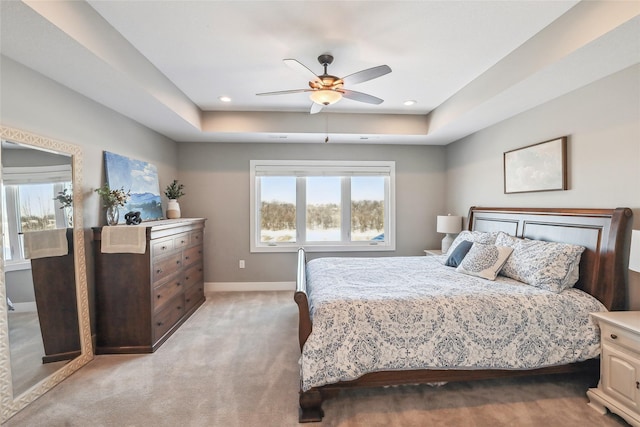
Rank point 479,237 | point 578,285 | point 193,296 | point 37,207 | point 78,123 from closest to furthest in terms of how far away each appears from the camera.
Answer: point 37,207
point 578,285
point 78,123
point 479,237
point 193,296

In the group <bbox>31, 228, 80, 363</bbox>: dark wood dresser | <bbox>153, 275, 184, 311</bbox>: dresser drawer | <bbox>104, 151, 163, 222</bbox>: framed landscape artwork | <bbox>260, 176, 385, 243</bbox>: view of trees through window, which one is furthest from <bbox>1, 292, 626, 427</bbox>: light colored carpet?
<bbox>260, 176, 385, 243</bbox>: view of trees through window

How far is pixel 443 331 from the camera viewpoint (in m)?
2.03

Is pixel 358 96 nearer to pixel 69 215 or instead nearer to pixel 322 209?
pixel 322 209

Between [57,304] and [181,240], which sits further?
[181,240]

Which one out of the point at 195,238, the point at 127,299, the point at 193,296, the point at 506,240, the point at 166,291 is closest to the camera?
the point at 127,299

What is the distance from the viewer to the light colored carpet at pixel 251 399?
1.90 m

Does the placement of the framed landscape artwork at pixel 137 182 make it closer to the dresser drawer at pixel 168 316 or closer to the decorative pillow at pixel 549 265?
the dresser drawer at pixel 168 316

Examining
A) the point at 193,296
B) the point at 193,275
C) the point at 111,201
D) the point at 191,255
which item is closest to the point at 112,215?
the point at 111,201

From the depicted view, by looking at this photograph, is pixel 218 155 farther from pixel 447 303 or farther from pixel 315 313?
pixel 447 303

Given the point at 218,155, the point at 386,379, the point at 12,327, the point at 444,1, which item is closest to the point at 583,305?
the point at 386,379

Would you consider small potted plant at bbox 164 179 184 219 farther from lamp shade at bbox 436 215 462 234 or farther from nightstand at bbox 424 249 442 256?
lamp shade at bbox 436 215 462 234

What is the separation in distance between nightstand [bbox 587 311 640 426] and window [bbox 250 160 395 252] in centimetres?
300

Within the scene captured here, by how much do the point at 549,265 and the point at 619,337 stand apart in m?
0.63

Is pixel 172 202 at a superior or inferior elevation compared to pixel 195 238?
superior
